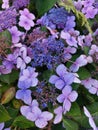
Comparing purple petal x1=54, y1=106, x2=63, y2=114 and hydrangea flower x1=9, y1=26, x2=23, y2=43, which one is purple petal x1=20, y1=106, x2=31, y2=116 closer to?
purple petal x1=54, y1=106, x2=63, y2=114

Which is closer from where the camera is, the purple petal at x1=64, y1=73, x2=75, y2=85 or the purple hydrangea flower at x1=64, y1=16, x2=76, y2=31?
the purple petal at x1=64, y1=73, x2=75, y2=85

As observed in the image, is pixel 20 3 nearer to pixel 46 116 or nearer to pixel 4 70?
pixel 4 70

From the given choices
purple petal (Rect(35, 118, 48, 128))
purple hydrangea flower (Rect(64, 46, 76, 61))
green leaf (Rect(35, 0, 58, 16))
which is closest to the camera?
purple petal (Rect(35, 118, 48, 128))

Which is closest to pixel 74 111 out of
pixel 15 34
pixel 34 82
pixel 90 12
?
pixel 34 82

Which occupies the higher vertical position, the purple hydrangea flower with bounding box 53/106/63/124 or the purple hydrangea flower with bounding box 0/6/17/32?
the purple hydrangea flower with bounding box 0/6/17/32

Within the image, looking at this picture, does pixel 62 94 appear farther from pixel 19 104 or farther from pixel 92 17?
pixel 92 17

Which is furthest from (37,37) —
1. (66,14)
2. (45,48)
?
(66,14)

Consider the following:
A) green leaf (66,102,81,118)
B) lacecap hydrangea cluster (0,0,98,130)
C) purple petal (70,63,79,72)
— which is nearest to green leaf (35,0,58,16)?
lacecap hydrangea cluster (0,0,98,130)

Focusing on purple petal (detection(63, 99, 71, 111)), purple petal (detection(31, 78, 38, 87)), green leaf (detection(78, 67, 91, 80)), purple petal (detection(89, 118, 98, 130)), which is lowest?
purple petal (detection(89, 118, 98, 130))
